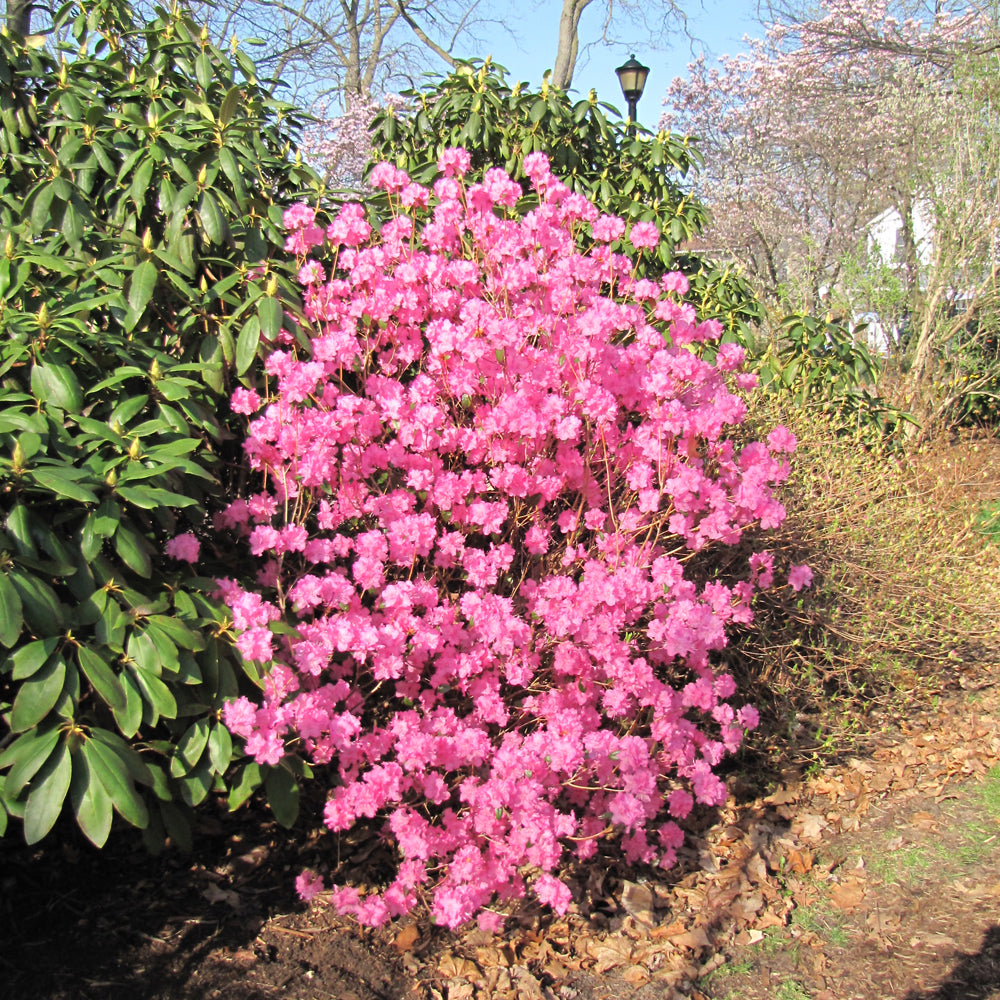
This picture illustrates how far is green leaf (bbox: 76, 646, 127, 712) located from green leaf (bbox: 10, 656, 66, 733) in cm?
4

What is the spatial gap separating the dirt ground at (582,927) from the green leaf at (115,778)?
69 centimetres

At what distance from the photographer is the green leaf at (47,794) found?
1.75 metres

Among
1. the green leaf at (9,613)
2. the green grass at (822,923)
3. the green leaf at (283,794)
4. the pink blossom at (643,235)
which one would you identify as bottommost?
the green grass at (822,923)

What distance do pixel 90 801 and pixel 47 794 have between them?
0.28ft

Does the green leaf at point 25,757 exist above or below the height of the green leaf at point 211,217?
below

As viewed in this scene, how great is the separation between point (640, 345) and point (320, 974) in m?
2.01

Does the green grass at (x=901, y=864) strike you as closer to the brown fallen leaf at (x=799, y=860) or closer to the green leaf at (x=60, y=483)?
the brown fallen leaf at (x=799, y=860)

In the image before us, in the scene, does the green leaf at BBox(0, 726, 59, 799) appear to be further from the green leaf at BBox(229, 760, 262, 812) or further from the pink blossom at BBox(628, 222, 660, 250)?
the pink blossom at BBox(628, 222, 660, 250)

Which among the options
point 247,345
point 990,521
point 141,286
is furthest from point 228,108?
point 990,521

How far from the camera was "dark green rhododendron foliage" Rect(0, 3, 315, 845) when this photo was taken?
1845mm

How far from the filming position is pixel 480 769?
2.64 metres

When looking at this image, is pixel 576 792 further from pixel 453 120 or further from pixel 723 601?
pixel 453 120

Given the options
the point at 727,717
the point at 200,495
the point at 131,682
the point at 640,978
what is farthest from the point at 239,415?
the point at 640,978

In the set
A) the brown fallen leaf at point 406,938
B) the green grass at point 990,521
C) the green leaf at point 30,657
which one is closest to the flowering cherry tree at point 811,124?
the green grass at point 990,521
